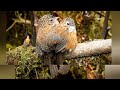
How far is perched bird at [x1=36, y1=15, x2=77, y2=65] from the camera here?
3441 mm

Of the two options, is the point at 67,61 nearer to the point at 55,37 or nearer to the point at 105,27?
the point at 55,37

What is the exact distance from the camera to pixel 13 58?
11.4 feet

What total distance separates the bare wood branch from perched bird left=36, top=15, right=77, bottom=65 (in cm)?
7

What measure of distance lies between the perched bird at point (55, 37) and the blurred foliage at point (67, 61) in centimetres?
7

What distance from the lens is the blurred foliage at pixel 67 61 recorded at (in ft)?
11.3

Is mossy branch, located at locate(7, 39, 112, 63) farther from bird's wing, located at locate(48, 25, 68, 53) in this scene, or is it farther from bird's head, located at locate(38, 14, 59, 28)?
bird's head, located at locate(38, 14, 59, 28)

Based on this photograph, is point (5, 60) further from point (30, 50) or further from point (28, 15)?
point (28, 15)

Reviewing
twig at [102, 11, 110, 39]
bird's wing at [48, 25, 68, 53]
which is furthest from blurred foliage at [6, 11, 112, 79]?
bird's wing at [48, 25, 68, 53]

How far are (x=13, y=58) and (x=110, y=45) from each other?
3.75 feet

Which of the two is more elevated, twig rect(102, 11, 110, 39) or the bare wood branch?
twig rect(102, 11, 110, 39)

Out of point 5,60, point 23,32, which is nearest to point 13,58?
point 5,60

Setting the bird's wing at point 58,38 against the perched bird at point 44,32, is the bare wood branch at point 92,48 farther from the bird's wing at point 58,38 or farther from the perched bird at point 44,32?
the perched bird at point 44,32

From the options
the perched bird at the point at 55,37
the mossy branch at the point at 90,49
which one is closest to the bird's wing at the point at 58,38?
the perched bird at the point at 55,37

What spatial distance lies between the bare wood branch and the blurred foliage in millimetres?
49
